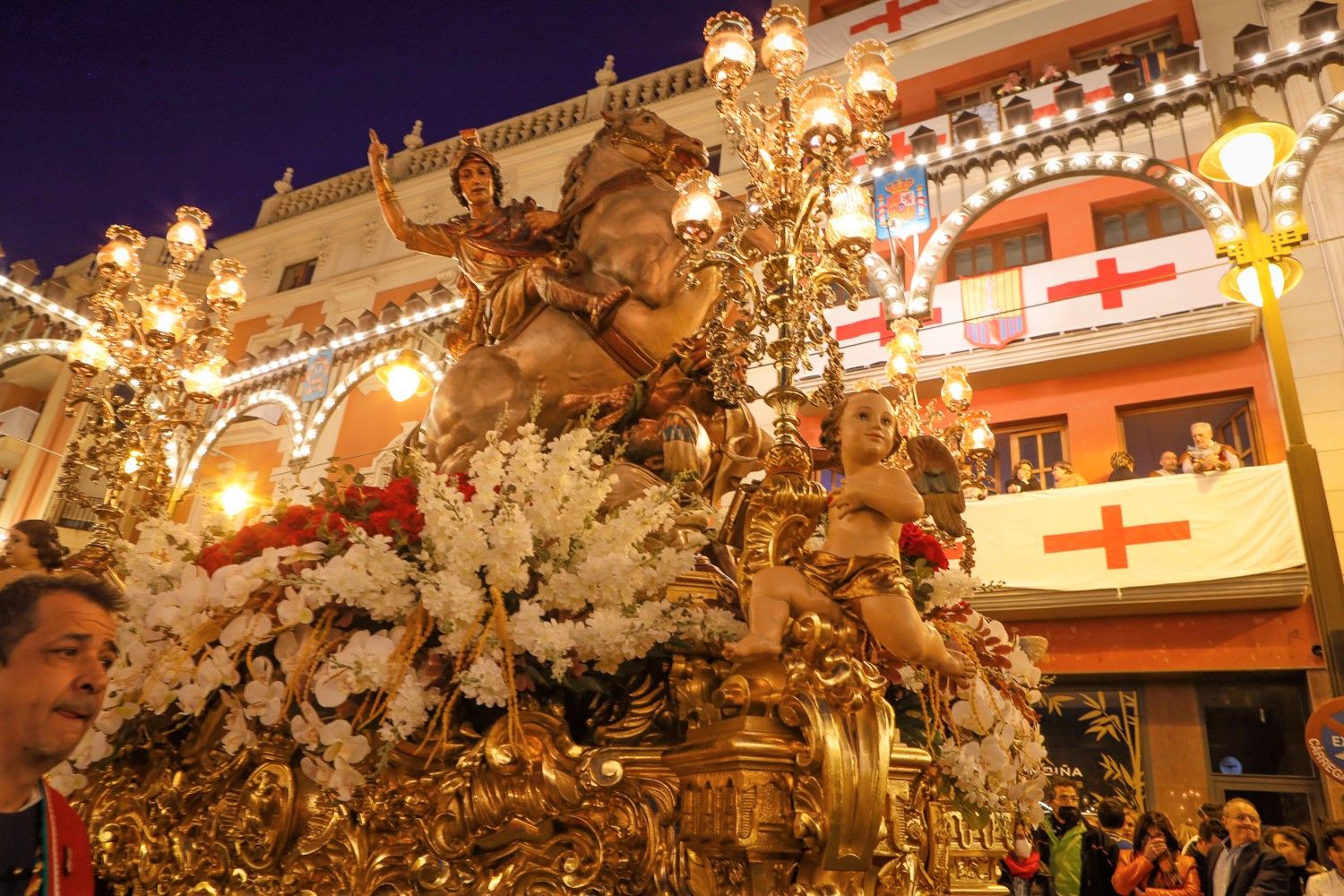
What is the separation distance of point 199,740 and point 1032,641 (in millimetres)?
2914

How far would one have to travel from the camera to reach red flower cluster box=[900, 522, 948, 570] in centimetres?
285

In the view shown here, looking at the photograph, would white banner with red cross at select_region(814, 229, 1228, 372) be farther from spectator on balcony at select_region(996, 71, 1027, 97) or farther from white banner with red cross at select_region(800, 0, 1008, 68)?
white banner with red cross at select_region(800, 0, 1008, 68)

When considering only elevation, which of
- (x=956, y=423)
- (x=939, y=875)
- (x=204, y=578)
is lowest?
(x=939, y=875)

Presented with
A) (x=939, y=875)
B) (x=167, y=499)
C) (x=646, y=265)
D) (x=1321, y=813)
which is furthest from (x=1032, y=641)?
(x=1321, y=813)

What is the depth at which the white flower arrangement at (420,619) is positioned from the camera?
2.25 metres

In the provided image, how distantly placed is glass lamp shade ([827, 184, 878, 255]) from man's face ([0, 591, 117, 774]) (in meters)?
2.83

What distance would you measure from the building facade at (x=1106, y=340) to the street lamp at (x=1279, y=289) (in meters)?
3.23

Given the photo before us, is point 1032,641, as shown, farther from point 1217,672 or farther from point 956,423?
point 1217,672

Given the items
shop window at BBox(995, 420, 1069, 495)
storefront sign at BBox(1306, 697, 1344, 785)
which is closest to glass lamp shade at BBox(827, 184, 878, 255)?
storefront sign at BBox(1306, 697, 1344, 785)

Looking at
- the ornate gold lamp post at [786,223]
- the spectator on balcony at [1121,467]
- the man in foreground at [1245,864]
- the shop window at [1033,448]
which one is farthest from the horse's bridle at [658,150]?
the shop window at [1033,448]

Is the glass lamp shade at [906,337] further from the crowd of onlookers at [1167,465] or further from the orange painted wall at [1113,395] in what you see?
the orange painted wall at [1113,395]

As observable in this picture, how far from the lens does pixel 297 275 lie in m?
21.6

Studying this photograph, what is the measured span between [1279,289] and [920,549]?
4911mm

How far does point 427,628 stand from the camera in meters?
2.37
